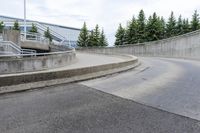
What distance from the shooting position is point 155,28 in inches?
1842

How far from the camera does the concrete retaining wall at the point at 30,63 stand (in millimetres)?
11938

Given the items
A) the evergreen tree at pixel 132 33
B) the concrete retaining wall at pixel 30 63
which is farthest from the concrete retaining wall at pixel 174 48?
the concrete retaining wall at pixel 30 63

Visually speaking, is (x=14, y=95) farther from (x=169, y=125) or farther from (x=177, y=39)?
(x=177, y=39)

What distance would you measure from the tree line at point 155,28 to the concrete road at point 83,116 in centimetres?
4271

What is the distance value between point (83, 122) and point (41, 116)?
1034mm

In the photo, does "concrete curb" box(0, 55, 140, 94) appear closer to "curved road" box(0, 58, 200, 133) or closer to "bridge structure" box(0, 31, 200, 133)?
"bridge structure" box(0, 31, 200, 133)

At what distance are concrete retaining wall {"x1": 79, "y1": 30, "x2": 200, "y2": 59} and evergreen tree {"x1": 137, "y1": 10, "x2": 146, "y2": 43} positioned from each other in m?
7.71

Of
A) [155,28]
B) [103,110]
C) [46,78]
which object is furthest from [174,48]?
[103,110]

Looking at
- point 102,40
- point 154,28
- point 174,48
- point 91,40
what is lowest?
→ point 174,48

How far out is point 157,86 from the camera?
8.21m

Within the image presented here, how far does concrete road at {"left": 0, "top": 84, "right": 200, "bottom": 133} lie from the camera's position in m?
4.26

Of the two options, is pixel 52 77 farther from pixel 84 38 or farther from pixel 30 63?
pixel 84 38

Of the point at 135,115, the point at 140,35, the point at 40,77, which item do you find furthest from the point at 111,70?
the point at 140,35

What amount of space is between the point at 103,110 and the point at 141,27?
46064mm
